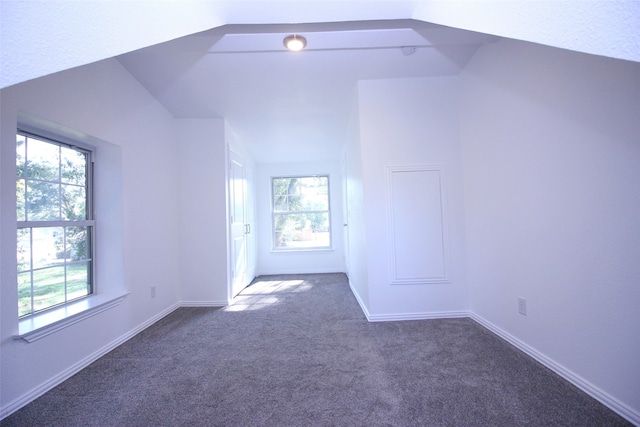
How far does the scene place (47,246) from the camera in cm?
183

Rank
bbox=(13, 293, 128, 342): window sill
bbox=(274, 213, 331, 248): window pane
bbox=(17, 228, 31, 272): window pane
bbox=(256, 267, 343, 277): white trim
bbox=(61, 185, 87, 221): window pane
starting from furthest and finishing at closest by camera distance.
→ bbox=(274, 213, 331, 248): window pane < bbox=(256, 267, 343, 277): white trim < bbox=(61, 185, 87, 221): window pane < bbox=(17, 228, 31, 272): window pane < bbox=(13, 293, 128, 342): window sill

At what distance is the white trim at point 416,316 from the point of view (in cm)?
251

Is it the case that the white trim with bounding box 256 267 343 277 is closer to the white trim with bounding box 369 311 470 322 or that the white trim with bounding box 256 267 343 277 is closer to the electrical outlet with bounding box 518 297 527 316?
the white trim with bounding box 369 311 470 322

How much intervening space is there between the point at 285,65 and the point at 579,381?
2978mm

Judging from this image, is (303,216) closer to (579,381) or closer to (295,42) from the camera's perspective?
(295,42)

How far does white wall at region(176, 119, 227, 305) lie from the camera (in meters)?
3.19

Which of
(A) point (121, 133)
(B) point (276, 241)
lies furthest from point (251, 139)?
(B) point (276, 241)

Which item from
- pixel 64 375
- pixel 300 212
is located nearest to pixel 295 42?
pixel 64 375

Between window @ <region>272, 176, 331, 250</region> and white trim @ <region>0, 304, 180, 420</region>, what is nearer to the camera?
white trim @ <region>0, 304, 180, 420</region>

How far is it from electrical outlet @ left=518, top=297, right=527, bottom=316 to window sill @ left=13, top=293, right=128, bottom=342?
3.15 metres

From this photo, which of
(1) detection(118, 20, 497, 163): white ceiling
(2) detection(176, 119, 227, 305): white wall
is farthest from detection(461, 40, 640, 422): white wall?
(2) detection(176, 119, 227, 305): white wall

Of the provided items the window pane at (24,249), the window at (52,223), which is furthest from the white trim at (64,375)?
the window pane at (24,249)

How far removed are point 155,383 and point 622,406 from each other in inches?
100

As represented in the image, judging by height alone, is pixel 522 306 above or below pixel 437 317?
above
